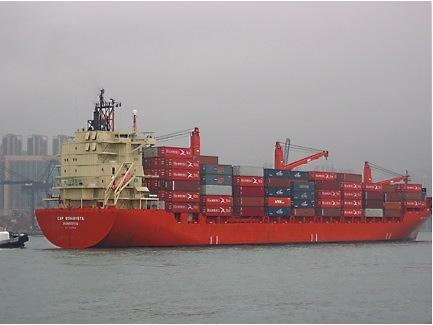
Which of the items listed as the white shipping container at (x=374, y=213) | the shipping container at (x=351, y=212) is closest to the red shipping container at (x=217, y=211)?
the shipping container at (x=351, y=212)

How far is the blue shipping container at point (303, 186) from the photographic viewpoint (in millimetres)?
65188

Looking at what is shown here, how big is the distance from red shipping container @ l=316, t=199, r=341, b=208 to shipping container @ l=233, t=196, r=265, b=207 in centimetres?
687

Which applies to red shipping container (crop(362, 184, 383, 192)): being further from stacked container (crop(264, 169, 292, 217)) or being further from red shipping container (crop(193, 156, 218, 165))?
red shipping container (crop(193, 156, 218, 165))

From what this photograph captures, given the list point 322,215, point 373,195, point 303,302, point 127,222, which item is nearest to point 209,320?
point 303,302

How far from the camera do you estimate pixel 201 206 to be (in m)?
58.3

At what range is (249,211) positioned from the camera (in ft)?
201

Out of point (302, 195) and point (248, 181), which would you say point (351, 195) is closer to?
point (302, 195)

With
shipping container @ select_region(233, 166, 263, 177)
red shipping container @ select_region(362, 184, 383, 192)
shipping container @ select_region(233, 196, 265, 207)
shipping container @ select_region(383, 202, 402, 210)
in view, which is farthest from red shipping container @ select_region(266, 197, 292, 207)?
shipping container @ select_region(383, 202, 402, 210)

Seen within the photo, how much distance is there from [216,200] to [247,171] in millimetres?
4193

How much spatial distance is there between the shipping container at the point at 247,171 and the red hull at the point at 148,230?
3.60 meters

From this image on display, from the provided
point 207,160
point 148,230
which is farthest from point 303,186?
point 148,230

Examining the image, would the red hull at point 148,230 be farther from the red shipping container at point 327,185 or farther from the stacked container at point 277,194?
the red shipping container at point 327,185

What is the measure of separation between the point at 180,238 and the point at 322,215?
1580 centimetres

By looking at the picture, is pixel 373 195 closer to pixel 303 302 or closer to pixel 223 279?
pixel 223 279
